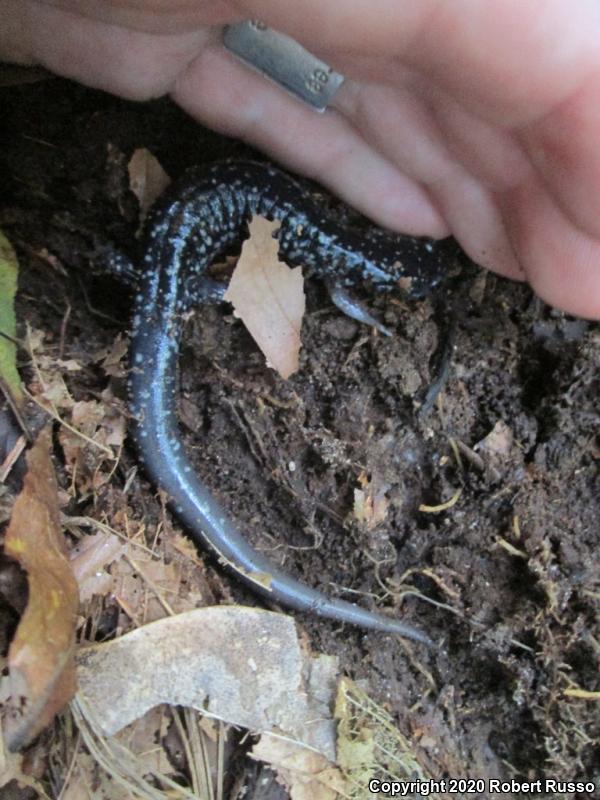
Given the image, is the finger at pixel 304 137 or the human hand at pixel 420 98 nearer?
the human hand at pixel 420 98

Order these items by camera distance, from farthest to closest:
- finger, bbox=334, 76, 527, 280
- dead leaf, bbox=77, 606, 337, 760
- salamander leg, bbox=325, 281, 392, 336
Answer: salamander leg, bbox=325, 281, 392, 336 → finger, bbox=334, 76, 527, 280 → dead leaf, bbox=77, 606, 337, 760

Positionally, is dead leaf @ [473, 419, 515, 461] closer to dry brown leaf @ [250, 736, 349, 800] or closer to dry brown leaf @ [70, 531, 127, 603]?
dry brown leaf @ [250, 736, 349, 800]

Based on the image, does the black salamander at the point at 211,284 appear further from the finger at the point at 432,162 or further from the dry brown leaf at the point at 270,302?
the finger at the point at 432,162

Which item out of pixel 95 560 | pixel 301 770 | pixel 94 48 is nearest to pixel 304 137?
pixel 94 48

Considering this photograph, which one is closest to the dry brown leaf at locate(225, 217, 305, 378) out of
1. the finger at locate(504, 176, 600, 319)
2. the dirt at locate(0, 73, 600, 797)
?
the dirt at locate(0, 73, 600, 797)

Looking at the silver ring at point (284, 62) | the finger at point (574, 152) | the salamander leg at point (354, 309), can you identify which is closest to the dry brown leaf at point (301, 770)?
the salamander leg at point (354, 309)

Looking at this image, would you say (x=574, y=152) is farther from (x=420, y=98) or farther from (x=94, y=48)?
(x=94, y=48)

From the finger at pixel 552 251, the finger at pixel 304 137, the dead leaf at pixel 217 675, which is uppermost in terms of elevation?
the finger at pixel 552 251
